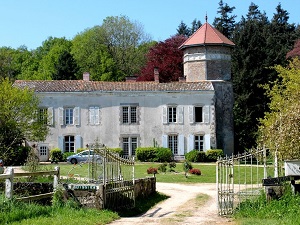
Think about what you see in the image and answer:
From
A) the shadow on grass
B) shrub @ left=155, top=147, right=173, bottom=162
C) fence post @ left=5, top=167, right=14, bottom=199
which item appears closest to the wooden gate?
the shadow on grass

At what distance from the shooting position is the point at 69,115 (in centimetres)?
4056

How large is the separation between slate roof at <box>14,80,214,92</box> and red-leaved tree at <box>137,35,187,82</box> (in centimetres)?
1437

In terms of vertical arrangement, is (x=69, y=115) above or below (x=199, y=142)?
above

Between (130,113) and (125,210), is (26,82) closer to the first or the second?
(130,113)

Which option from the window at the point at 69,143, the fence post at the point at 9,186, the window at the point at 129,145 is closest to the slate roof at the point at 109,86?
the window at the point at 69,143

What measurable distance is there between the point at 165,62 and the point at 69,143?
19322mm

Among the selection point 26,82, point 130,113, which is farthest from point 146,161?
point 26,82

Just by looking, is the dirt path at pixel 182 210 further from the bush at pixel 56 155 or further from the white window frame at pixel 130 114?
the white window frame at pixel 130 114

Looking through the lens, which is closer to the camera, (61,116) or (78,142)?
(61,116)

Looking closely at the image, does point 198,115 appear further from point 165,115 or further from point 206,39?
point 206,39

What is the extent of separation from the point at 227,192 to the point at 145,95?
26.8m

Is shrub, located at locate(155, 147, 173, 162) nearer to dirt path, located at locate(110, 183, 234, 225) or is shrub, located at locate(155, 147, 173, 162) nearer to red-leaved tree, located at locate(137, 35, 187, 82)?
dirt path, located at locate(110, 183, 234, 225)

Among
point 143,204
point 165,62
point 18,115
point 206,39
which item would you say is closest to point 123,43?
point 165,62

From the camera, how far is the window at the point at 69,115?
40.3 m
